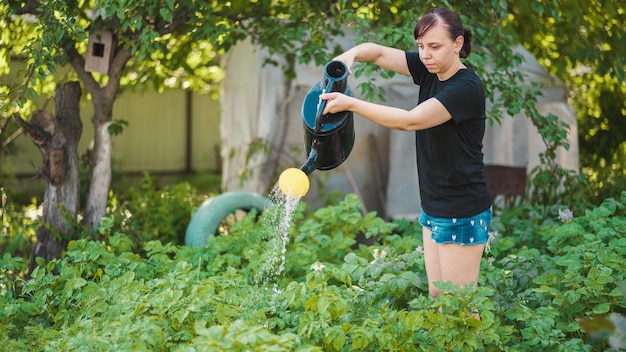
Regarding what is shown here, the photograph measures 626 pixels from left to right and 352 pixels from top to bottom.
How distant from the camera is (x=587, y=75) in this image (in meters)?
7.35

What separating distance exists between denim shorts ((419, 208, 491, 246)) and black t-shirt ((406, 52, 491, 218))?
2cm

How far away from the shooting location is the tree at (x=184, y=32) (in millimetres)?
3906

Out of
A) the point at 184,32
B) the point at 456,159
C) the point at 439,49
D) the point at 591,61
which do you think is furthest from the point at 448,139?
the point at 591,61

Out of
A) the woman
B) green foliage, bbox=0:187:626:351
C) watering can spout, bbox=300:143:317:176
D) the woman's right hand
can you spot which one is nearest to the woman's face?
the woman

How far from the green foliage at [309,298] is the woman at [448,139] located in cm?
19

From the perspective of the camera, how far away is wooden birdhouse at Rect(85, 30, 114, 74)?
4.43 m

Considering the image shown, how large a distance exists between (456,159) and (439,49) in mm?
404

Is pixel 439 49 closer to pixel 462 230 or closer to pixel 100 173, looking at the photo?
pixel 462 230

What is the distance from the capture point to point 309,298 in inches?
116

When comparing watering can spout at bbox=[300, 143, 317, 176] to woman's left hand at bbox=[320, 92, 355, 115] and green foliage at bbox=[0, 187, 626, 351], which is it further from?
green foliage at bbox=[0, 187, 626, 351]

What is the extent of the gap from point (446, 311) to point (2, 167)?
5168mm

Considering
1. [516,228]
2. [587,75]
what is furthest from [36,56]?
[587,75]

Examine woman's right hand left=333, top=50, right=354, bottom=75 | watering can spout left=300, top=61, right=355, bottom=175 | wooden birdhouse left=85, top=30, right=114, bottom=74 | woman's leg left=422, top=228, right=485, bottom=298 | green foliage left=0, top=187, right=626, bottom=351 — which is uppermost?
wooden birdhouse left=85, top=30, right=114, bottom=74

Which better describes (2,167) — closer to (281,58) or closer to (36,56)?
(281,58)
